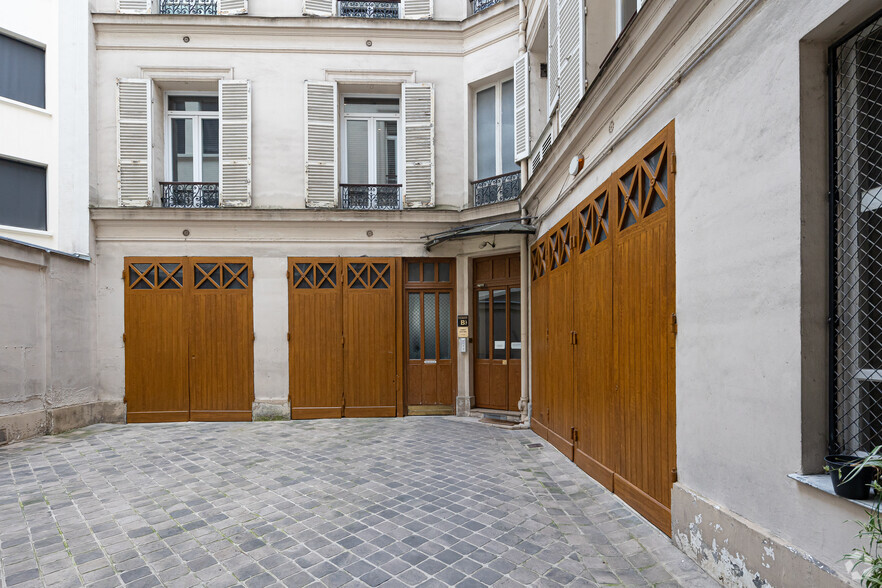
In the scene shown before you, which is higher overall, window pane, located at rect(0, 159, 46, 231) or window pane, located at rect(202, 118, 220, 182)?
window pane, located at rect(202, 118, 220, 182)

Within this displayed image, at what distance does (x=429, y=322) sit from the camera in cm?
928

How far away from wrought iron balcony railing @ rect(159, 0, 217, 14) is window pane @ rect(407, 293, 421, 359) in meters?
7.00

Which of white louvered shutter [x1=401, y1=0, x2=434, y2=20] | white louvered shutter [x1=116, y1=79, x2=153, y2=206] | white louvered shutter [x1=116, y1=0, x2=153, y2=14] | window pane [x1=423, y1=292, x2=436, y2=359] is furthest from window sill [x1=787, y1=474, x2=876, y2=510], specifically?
white louvered shutter [x1=116, y1=0, x2=153, y2=14]

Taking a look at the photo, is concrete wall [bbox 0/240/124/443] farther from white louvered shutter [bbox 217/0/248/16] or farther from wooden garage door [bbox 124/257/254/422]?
white louvered shutter [bbox 217/0/248/16]

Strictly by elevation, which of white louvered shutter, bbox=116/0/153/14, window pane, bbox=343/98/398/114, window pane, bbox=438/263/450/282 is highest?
white louvered shutter, bbox=116/0/153/14

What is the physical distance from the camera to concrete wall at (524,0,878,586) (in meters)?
2.27

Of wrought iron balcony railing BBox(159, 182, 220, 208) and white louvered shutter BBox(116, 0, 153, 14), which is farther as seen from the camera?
wrought iron balcony railing BBox(159, 182, 220, 208)

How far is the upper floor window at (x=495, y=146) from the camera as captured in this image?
8.83 metres

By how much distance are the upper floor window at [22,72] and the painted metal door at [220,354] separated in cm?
420

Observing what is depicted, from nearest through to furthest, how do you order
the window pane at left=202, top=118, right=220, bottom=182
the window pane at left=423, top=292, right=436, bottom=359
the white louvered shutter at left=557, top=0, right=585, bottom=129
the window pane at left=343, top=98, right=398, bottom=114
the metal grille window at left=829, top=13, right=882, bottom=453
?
the metal grille window at left=829, top=13, right=882, bottom=453 → the white louvered shutter at left=557, top=0, right=585, bottom=129 → the window pane at left=423, top=292, right=436, bottom=359 → the window pane at left=202, top=118, right=220, bottom=182 → the window pane at left=343, top=98, right=398, bottom=114

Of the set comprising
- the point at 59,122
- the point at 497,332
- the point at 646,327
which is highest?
the point at 59,122

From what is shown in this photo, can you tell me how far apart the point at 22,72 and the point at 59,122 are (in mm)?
929

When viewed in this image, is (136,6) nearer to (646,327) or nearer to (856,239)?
(646,327)

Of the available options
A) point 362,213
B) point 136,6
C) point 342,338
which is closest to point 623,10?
point 362,213
